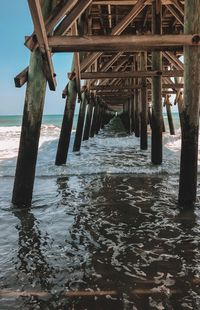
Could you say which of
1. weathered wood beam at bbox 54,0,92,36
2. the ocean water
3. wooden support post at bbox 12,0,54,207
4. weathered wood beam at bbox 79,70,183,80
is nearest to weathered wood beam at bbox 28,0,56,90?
wooden support post at bbox 12,0,54,207

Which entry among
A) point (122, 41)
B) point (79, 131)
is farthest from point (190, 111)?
point (79, 131)

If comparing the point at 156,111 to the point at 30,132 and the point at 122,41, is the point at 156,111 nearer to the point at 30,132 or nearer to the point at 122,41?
the point at 122,41

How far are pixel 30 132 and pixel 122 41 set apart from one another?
1.45 m

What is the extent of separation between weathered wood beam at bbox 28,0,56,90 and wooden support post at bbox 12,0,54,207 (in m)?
0.08

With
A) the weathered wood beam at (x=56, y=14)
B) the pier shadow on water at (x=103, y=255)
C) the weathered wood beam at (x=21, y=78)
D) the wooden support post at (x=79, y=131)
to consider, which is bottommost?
the pier shadow on water at (x=103, y=255)

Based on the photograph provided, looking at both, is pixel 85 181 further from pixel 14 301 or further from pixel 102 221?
pixel 14 301

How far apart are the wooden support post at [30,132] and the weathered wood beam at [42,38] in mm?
82

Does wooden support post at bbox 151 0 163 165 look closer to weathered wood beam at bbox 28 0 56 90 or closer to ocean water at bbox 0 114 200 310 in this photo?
ocean water at bbox 0 114 200 310

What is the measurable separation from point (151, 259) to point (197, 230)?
80cm

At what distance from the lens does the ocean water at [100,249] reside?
2.44 meters

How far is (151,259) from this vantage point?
2965mm

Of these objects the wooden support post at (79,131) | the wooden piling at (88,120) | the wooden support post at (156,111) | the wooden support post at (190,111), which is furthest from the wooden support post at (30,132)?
the wooden piling at (88,120)

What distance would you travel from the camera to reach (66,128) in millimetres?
7934

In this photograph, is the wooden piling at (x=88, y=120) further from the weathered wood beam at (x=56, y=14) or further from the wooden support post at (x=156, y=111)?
the weathered wood beam at (x=56, y=14)
